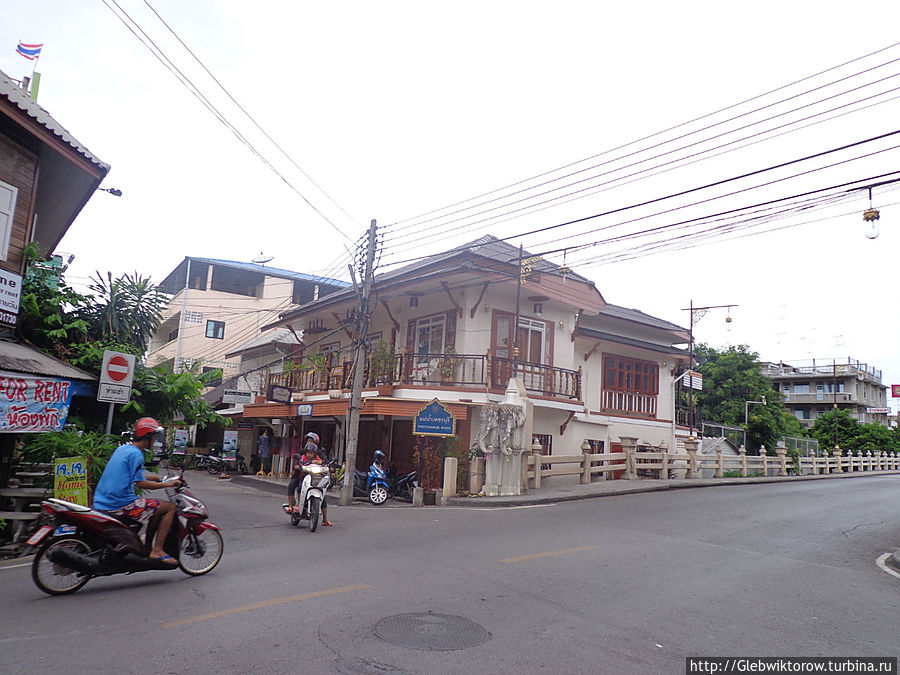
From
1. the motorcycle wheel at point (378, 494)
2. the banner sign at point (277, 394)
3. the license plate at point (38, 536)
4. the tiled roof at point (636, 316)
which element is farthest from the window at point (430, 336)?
the license plate at point (38, 536)

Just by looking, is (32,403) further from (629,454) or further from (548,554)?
(629,454)

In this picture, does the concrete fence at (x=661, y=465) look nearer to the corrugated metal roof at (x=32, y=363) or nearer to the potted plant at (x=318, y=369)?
the potted plant at (x=318, y=369)

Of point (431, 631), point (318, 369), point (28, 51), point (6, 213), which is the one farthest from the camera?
point (318, 369)

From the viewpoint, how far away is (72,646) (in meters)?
4.59

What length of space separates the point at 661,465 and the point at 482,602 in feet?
58.5

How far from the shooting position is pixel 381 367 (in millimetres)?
20172

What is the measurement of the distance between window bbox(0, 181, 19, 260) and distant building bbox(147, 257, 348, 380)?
30344 mm

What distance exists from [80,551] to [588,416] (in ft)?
60.9

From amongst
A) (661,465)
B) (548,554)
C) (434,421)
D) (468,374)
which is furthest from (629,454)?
(548,554)

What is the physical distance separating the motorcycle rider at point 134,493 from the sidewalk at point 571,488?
968 cm

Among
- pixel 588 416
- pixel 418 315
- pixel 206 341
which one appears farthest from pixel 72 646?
pixel 206 341

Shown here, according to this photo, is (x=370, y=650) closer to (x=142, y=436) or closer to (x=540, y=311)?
(x=142, y=436)

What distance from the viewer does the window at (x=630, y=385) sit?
2394 centimetres

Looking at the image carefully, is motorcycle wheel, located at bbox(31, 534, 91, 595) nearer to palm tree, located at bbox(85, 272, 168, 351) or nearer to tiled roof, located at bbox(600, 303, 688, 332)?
palm tree, located at bbox(85, 272, 168, 351)
